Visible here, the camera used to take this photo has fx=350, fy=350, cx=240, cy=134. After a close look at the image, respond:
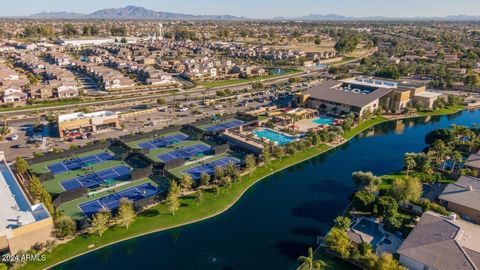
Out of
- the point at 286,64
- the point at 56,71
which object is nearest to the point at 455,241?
the point at 56,71

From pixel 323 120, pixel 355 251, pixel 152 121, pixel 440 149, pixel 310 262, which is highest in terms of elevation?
pixel 440 149

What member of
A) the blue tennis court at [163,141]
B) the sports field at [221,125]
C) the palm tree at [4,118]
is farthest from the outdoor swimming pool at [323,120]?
the palm tree at [4,118]

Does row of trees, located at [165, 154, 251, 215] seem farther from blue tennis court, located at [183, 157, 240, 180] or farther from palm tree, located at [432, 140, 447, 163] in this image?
palm tree, located at [432, 140, 447, 163]

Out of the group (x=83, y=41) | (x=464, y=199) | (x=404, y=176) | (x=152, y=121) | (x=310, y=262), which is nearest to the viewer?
(x=310, y=262)

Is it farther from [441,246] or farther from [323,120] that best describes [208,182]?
[323,120]

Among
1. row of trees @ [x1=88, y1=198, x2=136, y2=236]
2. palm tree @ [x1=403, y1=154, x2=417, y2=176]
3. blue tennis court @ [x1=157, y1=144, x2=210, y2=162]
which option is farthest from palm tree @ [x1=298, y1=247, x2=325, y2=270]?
blue tennis court @ [x1=157, y1=144, x2=210, y2=162]

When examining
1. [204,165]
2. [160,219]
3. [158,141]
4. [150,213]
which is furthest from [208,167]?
[160,219]
